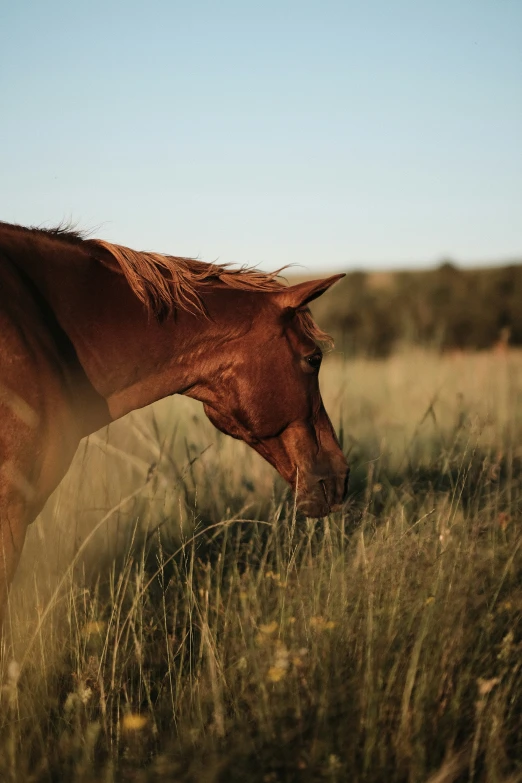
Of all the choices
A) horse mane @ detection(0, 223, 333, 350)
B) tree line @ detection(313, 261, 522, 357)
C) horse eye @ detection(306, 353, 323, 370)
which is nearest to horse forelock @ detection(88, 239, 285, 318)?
horse mane @ detection(0, 223, 333, 350)

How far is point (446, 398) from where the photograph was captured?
10.3 m

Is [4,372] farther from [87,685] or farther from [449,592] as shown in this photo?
[449,592]

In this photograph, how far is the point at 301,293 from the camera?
11.0ft

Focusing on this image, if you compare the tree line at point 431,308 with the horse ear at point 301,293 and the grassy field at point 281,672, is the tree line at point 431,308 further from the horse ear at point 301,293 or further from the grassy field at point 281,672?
the grassy field at point 281,672

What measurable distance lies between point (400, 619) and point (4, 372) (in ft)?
5.94

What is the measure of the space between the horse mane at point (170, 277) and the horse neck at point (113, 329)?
5 cm

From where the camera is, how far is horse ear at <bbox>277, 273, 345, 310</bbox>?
10.9ft

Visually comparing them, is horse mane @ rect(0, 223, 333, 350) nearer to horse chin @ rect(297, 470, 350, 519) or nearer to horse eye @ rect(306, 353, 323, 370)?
horse eye @ rect(306, 353, 323, 370)

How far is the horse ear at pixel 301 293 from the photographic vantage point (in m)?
3.31

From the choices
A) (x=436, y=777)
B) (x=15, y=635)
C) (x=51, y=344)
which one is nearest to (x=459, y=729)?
(x=436, y=777)

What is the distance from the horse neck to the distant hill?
17.0 metres

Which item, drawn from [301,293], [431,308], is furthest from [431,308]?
[301,293]

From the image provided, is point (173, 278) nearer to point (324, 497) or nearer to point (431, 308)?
point (324, 497)

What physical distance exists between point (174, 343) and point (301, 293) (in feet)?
2.12
